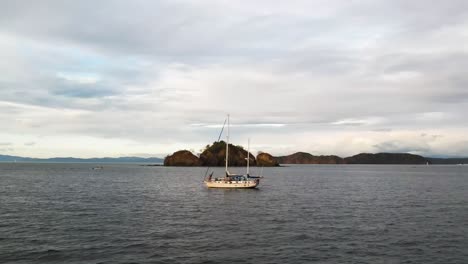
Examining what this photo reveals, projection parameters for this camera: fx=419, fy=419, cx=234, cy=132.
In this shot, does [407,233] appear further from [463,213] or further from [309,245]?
[463,213]

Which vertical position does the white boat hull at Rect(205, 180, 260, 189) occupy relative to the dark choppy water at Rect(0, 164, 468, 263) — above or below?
above

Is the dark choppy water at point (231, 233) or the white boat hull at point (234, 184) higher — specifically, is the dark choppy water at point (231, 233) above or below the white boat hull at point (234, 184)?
below

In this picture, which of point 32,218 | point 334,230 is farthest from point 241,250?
point 32,218

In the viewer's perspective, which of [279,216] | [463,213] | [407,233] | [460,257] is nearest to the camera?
[460,257]

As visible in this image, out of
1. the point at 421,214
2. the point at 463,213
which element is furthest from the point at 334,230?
the point at 463,213

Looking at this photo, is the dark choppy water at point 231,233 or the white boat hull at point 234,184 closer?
the dark choppy water at point 231,233

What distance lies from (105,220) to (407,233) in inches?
1255

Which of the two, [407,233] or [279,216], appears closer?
[407,233]

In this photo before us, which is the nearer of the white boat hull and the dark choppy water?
the dark choppy water

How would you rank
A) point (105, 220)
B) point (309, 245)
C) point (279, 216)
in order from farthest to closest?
point (279, 216) < point (105, 220) < point (309, 245)

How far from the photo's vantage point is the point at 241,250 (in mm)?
32938

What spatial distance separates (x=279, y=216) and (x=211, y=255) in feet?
71.1

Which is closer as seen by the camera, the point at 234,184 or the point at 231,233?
the point at 231,233

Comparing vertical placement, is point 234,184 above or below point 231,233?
above
